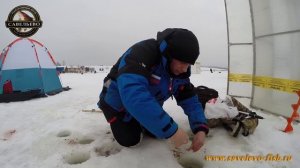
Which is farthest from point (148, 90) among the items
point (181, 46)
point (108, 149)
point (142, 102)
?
point (108, 149)

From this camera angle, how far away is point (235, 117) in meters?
3.86

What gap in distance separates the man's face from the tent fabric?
7.20 meters

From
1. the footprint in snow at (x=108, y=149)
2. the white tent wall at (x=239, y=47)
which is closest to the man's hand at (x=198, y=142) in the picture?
the footprint in snow at (x=108, y=149)

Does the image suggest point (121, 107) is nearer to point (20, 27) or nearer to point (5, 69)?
point (5, 69)

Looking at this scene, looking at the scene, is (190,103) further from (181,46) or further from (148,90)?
(181,46)

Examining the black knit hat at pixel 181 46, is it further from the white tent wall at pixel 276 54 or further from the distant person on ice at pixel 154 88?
the white tent wall at pixel 276 54

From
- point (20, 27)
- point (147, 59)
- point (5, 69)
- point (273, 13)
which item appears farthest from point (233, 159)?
point (20, 27)

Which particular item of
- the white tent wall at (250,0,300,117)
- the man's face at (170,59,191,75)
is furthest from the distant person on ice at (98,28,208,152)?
the white tent wall at (250,0,300,117)

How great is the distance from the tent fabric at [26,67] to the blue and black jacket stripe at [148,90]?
657cm

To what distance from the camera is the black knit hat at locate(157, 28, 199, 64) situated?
2.40 m

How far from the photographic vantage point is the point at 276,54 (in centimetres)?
552

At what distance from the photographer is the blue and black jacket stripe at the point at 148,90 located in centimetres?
231

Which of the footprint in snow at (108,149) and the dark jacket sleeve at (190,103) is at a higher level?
the dark jacket sleeve at (190,103)

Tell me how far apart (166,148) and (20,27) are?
940cm
